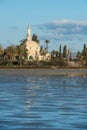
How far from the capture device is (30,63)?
183125 mm

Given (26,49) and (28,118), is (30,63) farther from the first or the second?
(28,118)

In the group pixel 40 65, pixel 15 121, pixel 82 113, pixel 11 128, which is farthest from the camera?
pixel 40 65

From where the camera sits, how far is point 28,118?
1778cm

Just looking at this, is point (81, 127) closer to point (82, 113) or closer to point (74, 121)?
point (74, 121)

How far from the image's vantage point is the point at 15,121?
1686cm

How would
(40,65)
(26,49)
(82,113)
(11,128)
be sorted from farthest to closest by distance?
1. (26,49)
2. (40,65)
3. (82,113)
4. (11,128)

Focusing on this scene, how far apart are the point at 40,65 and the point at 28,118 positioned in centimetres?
16435

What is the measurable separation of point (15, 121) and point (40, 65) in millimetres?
165276

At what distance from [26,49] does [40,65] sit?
778 inches

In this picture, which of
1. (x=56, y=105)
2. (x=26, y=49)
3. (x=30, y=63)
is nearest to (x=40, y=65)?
(x=30, y=63)

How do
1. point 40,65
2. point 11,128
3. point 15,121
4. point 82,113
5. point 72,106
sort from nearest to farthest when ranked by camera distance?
point 11,128, point 15,121, point 82,113, point 72,106, point 40,65

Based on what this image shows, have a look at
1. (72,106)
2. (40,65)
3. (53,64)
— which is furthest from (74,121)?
(53,64)

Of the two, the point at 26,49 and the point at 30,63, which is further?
the point at 26,49

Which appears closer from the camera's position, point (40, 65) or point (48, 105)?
point (48, 105)
